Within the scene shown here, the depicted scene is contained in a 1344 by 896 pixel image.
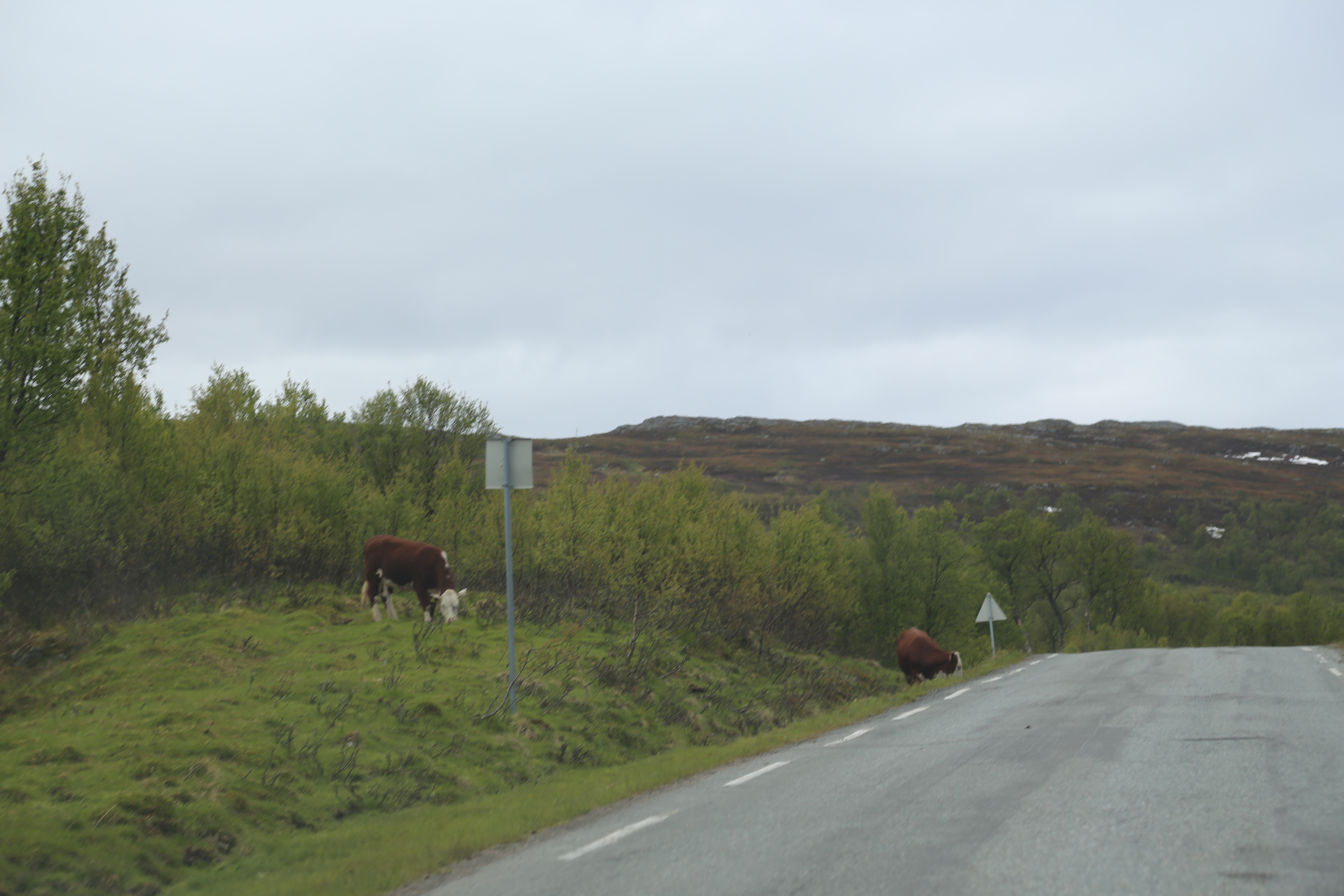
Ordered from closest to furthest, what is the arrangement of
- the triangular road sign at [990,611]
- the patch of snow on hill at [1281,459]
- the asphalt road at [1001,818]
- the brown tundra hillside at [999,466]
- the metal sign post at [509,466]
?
1. the asphalt road at [1001,818]
2. the metal sign post at [509,466]
3. the triangular road sign at [990,611]
4. the brown tundra hillside at [999,466]
5. the patch of snow on hill at [1281,459]

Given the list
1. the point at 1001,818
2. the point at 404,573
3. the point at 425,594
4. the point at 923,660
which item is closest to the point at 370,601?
the point at 404,573

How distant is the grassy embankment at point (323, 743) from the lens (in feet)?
25.9

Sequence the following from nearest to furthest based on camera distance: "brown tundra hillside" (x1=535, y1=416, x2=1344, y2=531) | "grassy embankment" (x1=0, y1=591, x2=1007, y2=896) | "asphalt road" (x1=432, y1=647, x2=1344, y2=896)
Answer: "asphalt road" (x1=432, y1=647, x2=1344, y2=896) → "grassy embankment" (x1=0, y1=591, x2=1007, y2=896) → "brown tundra hillside" (x1=535, y1=416, x2=1344, y2=531)

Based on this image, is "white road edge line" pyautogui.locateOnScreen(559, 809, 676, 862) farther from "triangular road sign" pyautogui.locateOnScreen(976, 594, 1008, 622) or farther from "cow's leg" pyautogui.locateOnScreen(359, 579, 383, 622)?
"triangular road sign" pyautogui.locateOnScreen(976, 594, 1008, 622)

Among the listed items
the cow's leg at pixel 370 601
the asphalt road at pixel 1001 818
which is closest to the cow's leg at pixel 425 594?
the cow's leg at pixel 370 601

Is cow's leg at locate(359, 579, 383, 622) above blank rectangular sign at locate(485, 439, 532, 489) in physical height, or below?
below

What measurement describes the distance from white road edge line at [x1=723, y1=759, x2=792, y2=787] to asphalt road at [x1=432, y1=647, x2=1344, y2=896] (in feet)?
0.15

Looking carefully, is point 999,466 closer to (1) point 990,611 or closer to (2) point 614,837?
(1) point 990,611

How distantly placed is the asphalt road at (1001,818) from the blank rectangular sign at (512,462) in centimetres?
471

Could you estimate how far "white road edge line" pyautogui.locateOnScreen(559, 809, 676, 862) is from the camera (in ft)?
23.7

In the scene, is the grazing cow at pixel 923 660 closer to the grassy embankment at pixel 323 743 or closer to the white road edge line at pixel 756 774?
the grassy embankment at pixel 323 743

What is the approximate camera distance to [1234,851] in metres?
5.91

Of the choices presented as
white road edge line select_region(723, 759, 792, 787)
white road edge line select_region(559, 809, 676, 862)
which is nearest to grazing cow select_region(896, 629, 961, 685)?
white road edge line select_region(723, 759, 792, 787)

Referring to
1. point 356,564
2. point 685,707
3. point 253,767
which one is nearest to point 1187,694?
point 685,707
